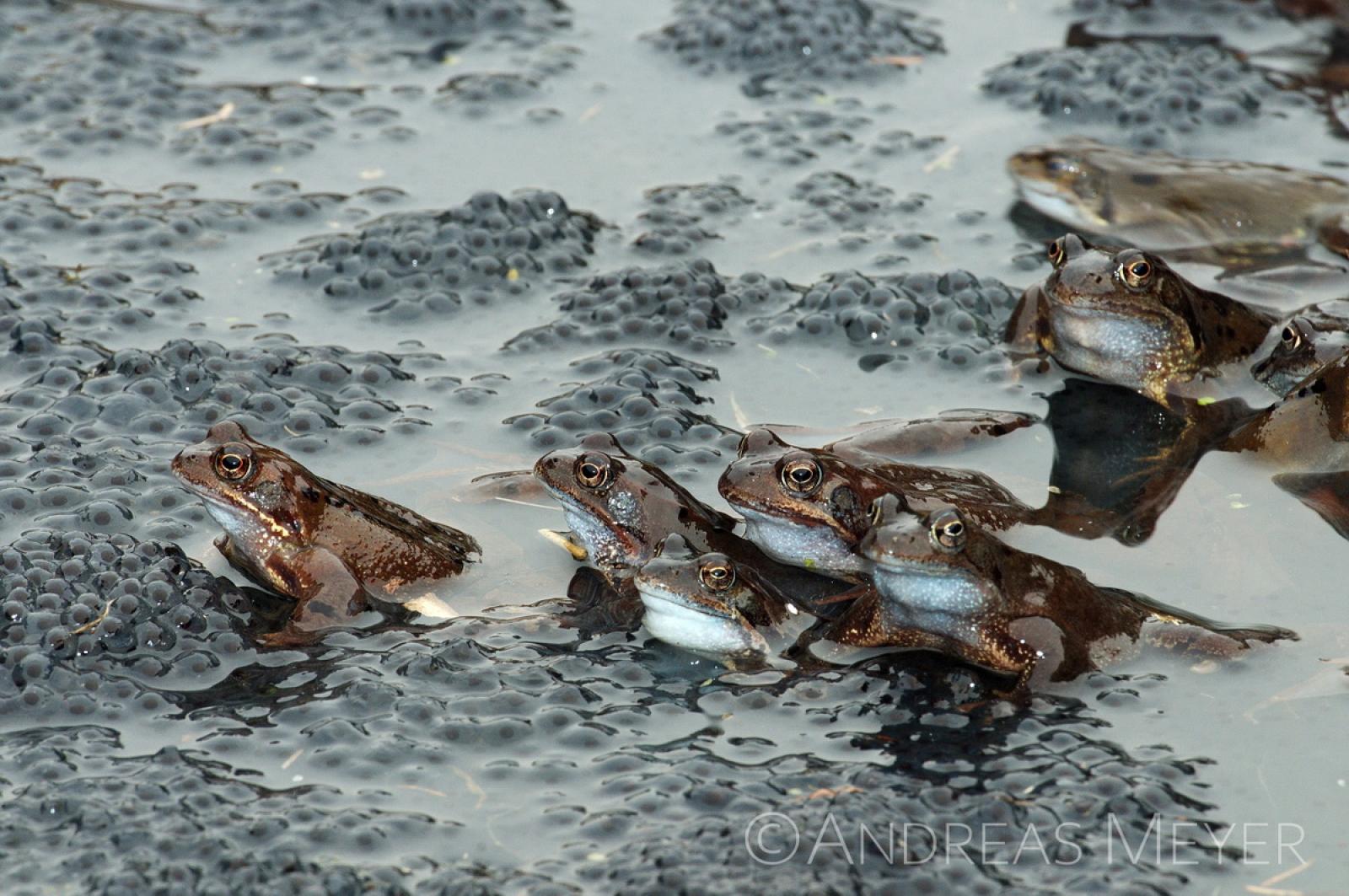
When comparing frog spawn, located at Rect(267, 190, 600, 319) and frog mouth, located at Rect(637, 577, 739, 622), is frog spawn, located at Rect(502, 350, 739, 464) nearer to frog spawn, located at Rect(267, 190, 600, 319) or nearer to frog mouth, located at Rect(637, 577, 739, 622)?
frog spawn, located at Rect(267, 190, 600, 319)

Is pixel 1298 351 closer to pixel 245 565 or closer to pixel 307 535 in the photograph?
pixel 307 535

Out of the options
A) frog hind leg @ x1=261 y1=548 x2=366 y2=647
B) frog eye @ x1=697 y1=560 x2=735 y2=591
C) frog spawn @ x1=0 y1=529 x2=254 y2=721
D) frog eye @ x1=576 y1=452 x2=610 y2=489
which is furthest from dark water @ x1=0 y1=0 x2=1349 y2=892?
frog eye @ x1=576 y1=452 x2=610 y2=489

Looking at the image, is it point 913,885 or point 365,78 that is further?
point 365,78

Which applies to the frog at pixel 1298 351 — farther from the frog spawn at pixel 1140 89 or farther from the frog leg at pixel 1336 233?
the frog spawn at pixel 1140 89

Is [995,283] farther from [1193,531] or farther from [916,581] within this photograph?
[916,581]

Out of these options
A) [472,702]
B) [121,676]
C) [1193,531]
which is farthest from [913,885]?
[121,676]
